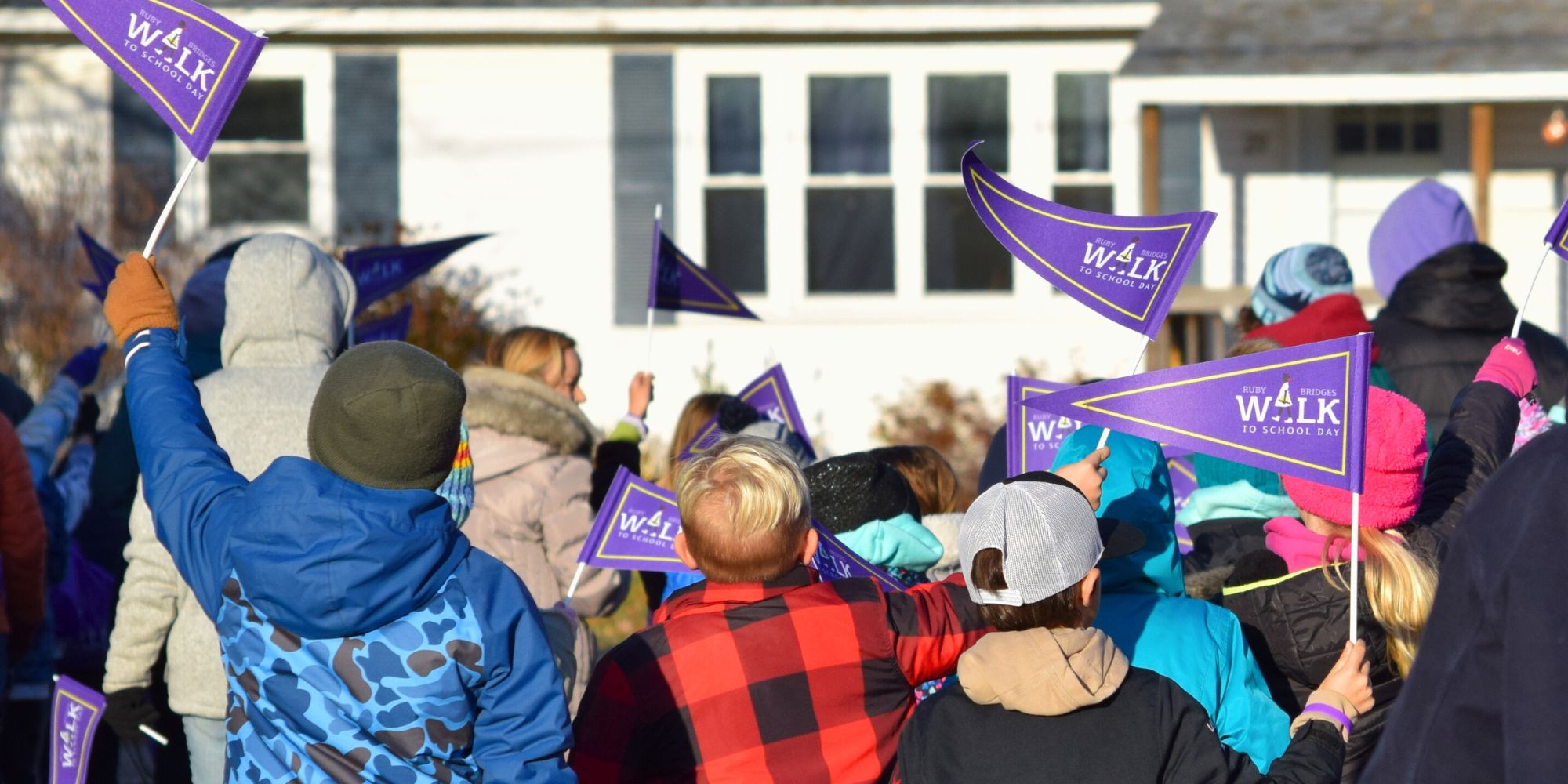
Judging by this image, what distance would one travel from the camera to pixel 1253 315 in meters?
5.96

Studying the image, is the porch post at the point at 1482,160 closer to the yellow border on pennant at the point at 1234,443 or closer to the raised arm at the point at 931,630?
the yellow border on pennant at the point at 1234,443

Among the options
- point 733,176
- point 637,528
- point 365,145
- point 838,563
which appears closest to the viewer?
point 838,563

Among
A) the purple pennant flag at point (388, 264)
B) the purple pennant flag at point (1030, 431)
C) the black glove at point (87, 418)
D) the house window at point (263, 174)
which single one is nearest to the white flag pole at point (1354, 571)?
the purple pennant flag at point (1030, 431)

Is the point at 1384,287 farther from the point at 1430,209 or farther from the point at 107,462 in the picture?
the point at 107,462

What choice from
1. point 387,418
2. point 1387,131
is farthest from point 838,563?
point 1387,131

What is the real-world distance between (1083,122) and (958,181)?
3.47 ft

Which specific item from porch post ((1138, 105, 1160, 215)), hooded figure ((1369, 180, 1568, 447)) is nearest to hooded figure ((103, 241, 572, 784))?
hooded figure ((1369, 180, 1568, 447))

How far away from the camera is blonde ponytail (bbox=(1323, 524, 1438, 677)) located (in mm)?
3109

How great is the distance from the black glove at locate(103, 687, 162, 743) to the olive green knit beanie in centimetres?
151

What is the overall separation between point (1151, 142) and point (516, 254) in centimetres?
482

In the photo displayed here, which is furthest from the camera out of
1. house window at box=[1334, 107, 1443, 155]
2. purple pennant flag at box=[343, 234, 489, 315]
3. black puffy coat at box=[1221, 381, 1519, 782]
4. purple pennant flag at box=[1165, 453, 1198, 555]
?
house window at box=[1334, 107, 1443, 155]

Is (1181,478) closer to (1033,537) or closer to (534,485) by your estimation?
(534,485)

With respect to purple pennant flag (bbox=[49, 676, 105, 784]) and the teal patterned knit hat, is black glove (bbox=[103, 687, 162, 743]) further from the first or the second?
the teal patterned knit hat

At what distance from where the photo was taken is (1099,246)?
13.1 feet
